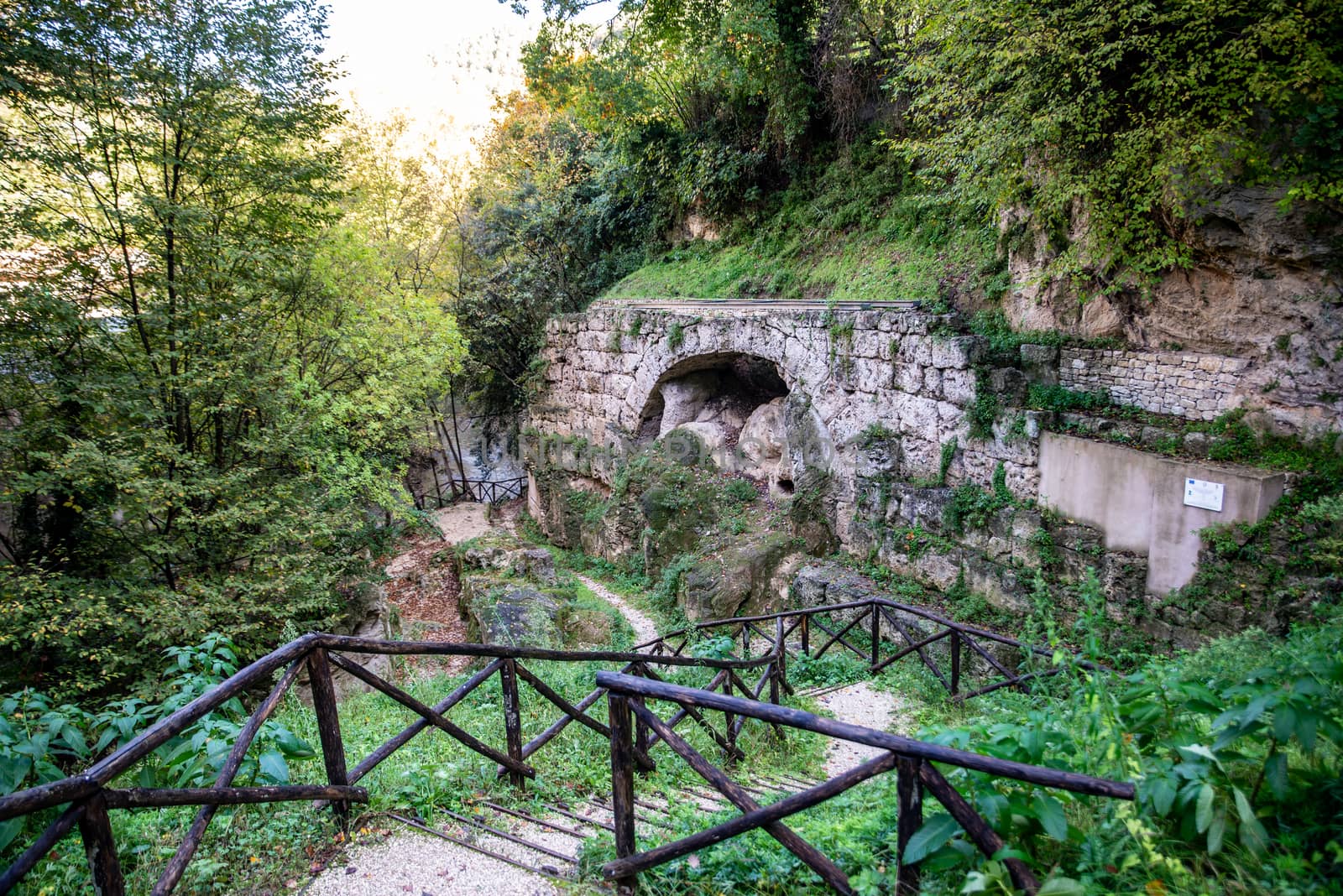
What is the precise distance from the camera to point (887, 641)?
26.8 feet

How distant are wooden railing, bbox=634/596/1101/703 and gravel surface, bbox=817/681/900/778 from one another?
39 centimetres

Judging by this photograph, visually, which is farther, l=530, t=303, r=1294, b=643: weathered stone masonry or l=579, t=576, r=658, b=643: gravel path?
l=579, t=576, r=658, b=643: gravel path

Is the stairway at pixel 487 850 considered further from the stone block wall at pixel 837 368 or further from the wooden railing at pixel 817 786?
the stone block wall at pixel 837 368

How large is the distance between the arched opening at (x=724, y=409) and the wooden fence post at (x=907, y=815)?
9881mm

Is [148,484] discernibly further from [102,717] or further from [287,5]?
[287,5]

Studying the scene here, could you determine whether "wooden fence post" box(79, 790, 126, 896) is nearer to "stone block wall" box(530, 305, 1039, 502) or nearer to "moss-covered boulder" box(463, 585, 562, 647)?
"moss-covered boulder" box(463, 585, 562, 647)

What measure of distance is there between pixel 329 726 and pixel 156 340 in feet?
25.7

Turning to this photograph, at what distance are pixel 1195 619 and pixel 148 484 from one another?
10.8 m

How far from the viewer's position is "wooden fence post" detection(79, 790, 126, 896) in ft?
6.32

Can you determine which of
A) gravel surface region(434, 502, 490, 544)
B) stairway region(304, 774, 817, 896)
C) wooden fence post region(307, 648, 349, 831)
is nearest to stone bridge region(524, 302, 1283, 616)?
gravel surface region(434, 502, 490, 544)

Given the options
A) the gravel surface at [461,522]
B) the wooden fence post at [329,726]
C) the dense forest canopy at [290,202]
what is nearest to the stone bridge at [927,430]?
the dense forest canopy at [290,202]

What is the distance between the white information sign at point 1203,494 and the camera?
6145 millimetres

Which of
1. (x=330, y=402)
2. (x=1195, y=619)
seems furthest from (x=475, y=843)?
(x=330, y=402)

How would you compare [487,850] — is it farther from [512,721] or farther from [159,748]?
[159,748]
